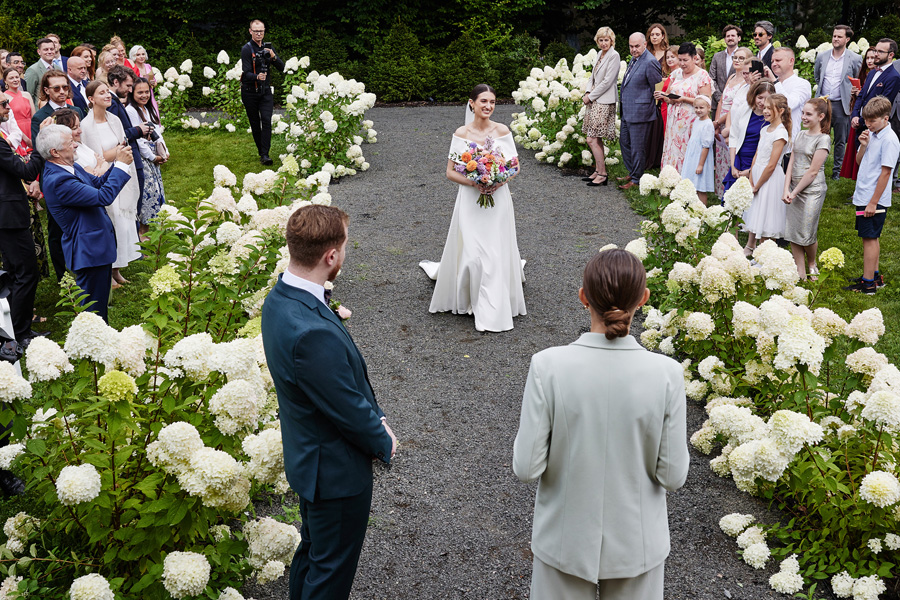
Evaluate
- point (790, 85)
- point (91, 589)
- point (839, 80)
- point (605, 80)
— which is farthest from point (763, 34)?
point (91, 589)

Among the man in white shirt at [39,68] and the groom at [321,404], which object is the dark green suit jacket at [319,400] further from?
the man in white shirt at [39,68]

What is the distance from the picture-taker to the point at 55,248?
289 inches

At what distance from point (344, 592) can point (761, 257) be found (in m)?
3.57

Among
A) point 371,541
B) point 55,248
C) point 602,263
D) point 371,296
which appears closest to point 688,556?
point 371,541

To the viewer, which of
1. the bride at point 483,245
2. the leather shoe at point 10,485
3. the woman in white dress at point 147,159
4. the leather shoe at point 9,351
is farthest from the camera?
the woman in white dress at point 147,159

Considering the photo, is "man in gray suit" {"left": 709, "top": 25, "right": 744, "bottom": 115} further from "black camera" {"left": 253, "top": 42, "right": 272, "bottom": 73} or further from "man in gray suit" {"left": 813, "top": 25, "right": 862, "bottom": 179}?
"black camera" {"left": 253, "top": 42, "right": 272, "bottom": 73}

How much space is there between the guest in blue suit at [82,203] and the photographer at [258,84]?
239 inches

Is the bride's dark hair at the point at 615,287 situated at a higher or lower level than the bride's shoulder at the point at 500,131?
higher

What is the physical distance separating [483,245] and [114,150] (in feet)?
12.1

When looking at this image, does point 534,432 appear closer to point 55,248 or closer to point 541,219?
point 55,248

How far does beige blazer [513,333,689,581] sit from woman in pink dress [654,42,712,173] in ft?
25.7

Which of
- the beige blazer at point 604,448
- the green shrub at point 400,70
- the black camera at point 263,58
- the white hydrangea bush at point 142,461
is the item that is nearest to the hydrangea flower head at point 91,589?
the white hydrangea bush at point 142,461

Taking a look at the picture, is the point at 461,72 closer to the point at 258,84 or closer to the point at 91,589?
the point at 258,84

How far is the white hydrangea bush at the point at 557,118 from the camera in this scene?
40.2 ft
